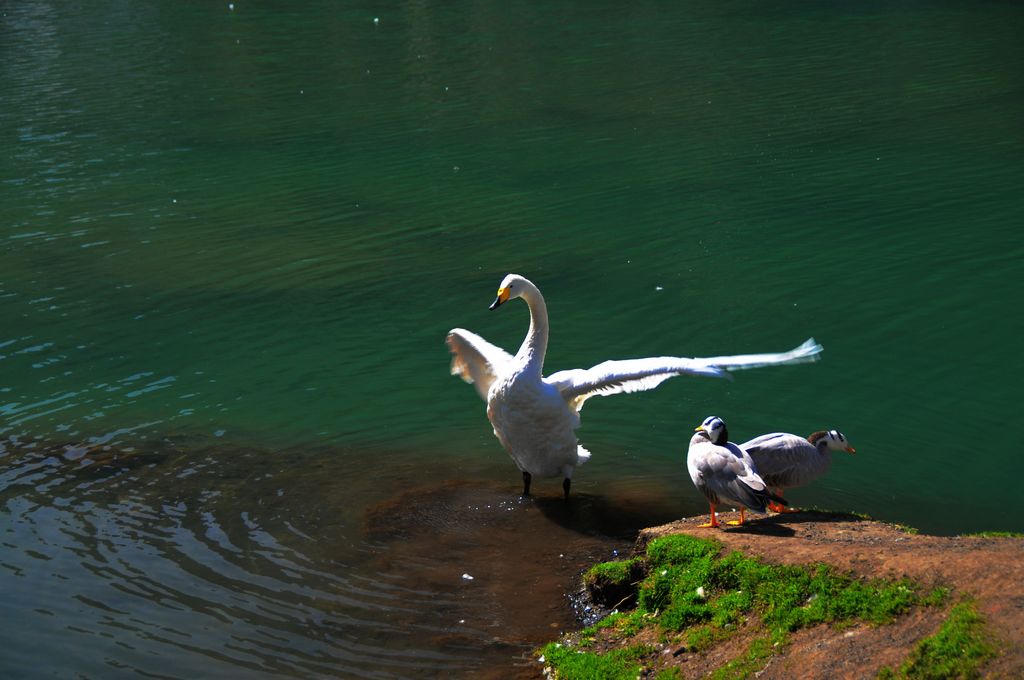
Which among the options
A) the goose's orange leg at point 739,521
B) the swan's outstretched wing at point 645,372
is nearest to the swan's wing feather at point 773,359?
the swan's outstretched wing at point 645,372

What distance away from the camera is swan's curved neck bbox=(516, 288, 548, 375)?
10961 millimetres

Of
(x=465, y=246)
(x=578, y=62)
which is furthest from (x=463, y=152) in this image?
(x=578, y=62)

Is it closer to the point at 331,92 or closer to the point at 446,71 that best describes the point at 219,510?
the point at 331,92

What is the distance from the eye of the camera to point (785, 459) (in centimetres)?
958

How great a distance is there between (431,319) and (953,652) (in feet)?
33.2

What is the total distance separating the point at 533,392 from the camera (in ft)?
35.6

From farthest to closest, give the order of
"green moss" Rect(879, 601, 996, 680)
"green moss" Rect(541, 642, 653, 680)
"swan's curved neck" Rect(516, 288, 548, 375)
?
"swan's curved neck" Rect(516, 288, 548, 375) → "green moss" Rect(541, 642, 653, 680) → "green moss" Rect(879, 601, 996, 680)

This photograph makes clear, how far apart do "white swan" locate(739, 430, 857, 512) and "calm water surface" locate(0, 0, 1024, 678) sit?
1.20 meters

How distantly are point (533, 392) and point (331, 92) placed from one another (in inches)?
844

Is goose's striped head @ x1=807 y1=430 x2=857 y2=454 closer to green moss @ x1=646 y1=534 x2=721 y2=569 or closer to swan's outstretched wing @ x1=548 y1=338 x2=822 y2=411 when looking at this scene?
swan's outstretched wing @ x1=548 y1=338 x2=822 y2=411

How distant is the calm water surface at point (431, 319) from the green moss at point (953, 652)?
111 inches

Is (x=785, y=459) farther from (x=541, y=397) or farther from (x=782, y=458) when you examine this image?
(x=541, y=397)

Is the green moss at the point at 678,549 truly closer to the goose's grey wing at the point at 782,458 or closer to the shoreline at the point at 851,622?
the shoreline at the point at 851,622

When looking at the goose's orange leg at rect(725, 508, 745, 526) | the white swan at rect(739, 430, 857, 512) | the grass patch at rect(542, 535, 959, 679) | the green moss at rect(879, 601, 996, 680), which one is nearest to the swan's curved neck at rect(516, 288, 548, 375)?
the white swan at rect(739, 430, 857, 512)
